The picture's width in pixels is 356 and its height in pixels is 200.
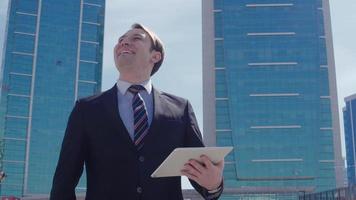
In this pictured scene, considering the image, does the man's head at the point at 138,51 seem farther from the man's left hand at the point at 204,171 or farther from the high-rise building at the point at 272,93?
the high-rise building at the point at 272,93

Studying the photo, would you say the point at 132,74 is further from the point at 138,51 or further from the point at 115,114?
the point at 115,114

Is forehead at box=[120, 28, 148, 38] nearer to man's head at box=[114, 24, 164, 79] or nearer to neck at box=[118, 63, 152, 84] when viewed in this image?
man's head at box=[114, 24, 164, 79]

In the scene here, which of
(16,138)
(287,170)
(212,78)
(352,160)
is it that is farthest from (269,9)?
(352,160)

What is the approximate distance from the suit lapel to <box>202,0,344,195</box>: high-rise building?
237 feet

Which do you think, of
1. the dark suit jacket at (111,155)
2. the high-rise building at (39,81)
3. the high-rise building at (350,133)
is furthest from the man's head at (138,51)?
the high-rise building at (350,133)

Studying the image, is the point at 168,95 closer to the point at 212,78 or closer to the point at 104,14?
the point at 212,78

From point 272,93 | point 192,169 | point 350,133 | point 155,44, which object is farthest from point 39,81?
point 192,169

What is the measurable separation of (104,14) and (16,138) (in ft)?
96.9

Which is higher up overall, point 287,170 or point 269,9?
point 269,9

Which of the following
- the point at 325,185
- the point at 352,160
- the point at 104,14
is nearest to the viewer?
the point at 325,185

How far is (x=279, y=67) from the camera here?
3155 inches

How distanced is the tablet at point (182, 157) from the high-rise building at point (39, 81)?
81135 mm

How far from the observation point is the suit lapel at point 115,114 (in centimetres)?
288

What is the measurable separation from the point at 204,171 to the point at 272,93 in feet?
255
